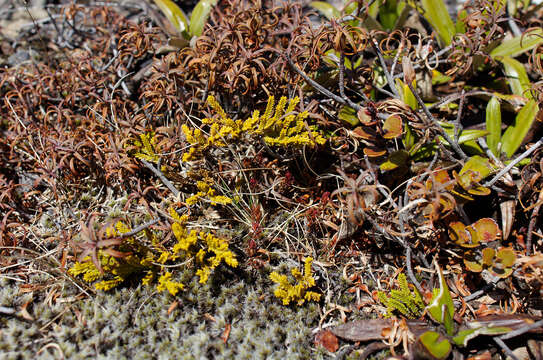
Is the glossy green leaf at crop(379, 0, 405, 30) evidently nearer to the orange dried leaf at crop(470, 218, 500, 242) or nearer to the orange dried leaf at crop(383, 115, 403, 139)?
the orange dried leaf at crop(383, 115, 403, 139)

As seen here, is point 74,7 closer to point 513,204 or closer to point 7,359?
point 7,359

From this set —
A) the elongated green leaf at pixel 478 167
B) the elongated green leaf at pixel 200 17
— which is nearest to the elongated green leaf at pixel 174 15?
the elongated green leaf at pixel 200 17

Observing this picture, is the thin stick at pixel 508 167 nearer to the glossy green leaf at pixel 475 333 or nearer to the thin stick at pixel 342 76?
the glossy green leaf at pixel 475 333

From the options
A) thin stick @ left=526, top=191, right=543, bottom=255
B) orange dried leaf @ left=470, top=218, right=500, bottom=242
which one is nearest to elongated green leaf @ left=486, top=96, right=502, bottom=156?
thin stick @ left=526, top=191, right=543, bottom=255

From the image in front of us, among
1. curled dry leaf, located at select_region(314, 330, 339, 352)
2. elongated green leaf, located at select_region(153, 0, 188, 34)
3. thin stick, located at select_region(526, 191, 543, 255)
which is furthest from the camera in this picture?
elongated green leaf, located at select_region(153, 0, 188, 34)

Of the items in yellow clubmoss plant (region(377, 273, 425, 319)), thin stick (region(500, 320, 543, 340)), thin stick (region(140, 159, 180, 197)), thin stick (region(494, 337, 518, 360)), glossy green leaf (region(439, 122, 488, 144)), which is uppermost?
thin stick (region(140, 159, 180, 197))

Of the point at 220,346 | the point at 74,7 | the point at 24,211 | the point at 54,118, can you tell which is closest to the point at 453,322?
the point at 220,346

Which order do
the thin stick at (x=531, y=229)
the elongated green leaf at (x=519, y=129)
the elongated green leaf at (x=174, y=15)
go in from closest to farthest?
the thin stick at (x=531, y=229) → the elongated green leaf at (x=519, y=129) → the elongated green leaf at (x=174, y=15)

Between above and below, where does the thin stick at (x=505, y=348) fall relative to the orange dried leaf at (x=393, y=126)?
below
